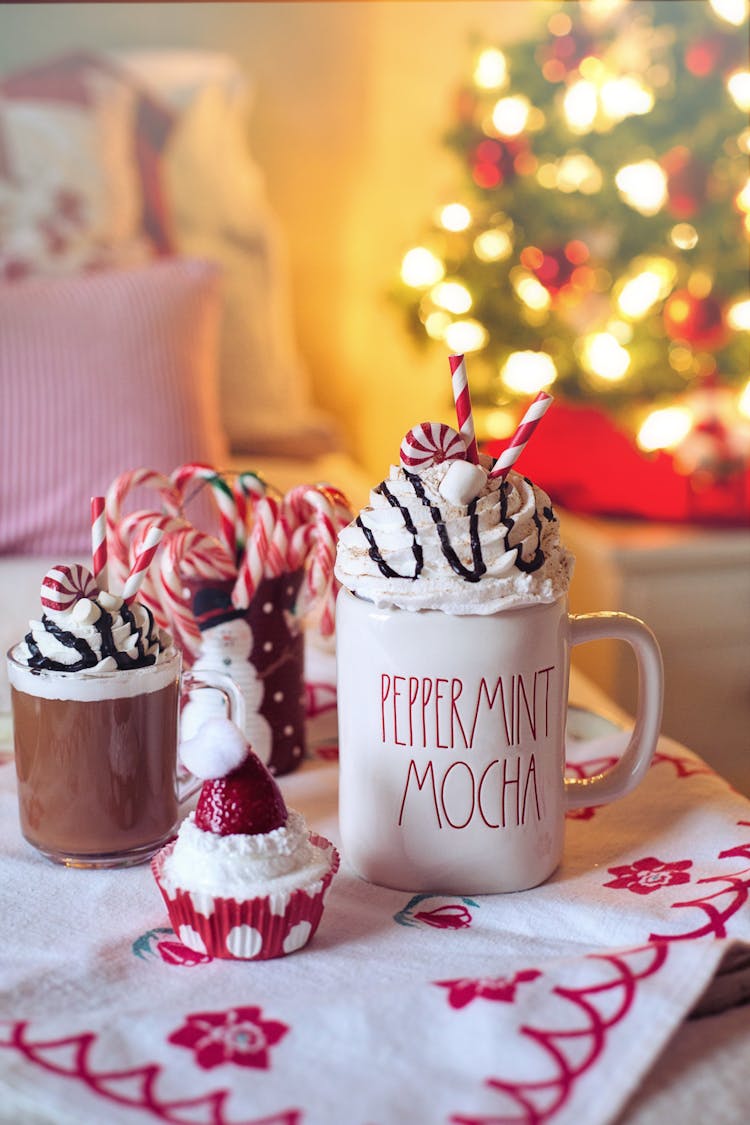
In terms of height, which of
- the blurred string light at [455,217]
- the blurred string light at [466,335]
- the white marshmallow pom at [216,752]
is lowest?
the white marshmallow pom at [216,752]

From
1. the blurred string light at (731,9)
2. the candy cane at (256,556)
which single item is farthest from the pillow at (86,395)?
the blurred string light at (731,9)

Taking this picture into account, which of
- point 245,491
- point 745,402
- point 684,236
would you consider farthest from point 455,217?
point 245,491

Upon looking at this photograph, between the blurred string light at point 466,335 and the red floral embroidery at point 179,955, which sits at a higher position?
the blurred string light at point 466,335

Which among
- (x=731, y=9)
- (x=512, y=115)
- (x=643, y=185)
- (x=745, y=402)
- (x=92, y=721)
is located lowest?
(x=92, y=721)

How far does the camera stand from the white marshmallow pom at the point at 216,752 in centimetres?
68

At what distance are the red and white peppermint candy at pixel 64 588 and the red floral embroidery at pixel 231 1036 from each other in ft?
0.91

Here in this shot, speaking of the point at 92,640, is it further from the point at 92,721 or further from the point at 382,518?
the point at 382,518

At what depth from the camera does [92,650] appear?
759 millimetres

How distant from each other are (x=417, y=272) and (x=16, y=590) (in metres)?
1.21

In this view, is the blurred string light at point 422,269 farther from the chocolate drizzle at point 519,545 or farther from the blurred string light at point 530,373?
the chocolate drizzle at point 519,545

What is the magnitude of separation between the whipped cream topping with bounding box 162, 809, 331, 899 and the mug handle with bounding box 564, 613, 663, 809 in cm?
20

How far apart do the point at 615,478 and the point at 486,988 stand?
1716mm

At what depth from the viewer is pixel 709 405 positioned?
217cm

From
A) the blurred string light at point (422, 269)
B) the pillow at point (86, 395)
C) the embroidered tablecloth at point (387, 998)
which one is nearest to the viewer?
the embroidered tablecloth at point (387, 998)
